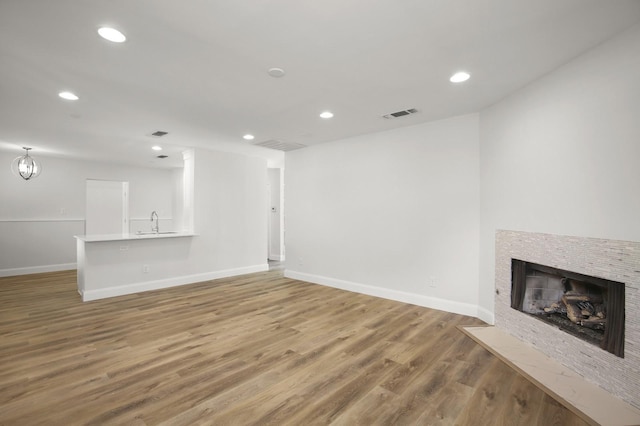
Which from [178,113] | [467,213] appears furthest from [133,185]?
[467,213]

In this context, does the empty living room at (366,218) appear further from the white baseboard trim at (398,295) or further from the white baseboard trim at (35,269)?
the white baseboard trim at (35,269)

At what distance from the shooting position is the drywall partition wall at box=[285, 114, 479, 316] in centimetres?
403

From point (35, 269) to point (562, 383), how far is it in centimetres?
951

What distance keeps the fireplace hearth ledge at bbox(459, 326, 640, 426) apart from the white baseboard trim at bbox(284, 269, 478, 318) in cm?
71

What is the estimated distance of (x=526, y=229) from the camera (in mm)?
3131

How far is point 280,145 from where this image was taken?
5.71m

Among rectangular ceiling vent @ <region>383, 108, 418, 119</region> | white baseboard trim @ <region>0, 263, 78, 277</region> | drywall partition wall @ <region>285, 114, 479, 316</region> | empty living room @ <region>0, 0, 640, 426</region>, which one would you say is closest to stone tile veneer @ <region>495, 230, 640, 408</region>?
empty living room @ <region>0, 0, 640, 426</region>

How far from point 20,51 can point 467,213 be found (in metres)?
4.88

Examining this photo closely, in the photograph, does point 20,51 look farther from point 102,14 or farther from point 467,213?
point 467,213

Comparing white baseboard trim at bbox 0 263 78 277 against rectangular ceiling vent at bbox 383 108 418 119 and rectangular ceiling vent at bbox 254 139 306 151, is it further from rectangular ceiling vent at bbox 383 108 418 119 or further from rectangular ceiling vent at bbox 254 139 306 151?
rectangular ceiling vent at bbox 383 108 418 119

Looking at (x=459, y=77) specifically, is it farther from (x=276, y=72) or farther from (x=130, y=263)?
(x=130, y=263)

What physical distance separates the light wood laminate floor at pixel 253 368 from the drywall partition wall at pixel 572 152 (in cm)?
137

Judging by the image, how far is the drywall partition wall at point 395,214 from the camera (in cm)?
403

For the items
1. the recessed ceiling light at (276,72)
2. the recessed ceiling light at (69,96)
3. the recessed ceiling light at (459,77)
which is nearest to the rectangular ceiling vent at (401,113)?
the recessed ceiling light at (459,77)
